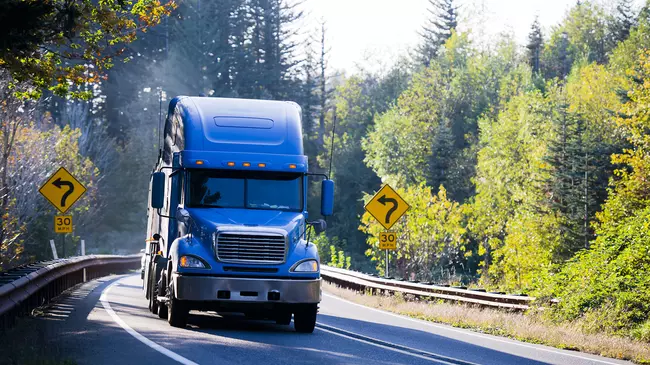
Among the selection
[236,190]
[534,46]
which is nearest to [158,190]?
[236,190]

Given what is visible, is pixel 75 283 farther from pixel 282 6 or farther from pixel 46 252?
pixel 282 6

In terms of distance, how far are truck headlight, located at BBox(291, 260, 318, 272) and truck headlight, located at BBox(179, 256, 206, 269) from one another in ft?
4.86

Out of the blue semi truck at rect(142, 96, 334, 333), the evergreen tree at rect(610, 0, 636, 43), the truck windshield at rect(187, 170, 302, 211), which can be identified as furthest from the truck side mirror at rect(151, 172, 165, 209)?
the evergreen tree at rect(610, 0, 636, 43)

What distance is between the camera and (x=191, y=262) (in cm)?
1633

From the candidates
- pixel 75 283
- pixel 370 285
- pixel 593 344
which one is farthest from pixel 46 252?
pixel 593 344

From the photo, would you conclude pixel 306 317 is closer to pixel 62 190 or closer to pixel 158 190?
pixel 158 190

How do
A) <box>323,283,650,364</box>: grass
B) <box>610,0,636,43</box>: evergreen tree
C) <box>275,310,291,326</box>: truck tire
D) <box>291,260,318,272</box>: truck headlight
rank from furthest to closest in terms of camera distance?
<box>610,0,636,43</box>: evergreen tree
<box>275,310,291,326</box>: truck tire
<box>291,260,318,272</box>: truck headlight
<box>323,283,650,364</box>: grass

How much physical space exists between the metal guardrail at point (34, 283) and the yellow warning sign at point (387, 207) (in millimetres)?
8686

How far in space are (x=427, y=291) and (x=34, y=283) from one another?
33.8 feet

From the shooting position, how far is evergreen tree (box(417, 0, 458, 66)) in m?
111

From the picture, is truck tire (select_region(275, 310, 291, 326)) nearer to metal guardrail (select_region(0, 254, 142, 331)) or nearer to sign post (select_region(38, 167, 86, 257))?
metal guardrail (select_region(0, 254, 142, 331))

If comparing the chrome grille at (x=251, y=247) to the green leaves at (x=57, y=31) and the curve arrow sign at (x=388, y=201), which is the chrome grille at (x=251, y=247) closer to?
the green leaves at (x=57, y=31)

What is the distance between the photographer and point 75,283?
30.7 m

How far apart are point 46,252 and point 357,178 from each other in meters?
45.8
